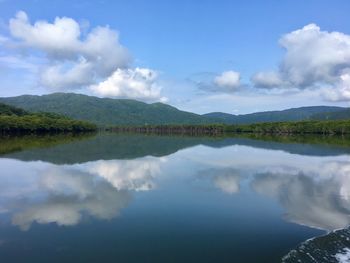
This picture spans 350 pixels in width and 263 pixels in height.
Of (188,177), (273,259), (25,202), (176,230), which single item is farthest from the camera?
(188,177)

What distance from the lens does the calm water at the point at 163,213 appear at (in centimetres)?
1183

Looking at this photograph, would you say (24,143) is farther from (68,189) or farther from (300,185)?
(300,185)

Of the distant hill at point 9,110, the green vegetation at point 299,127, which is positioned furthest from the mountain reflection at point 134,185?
the distant hill at point 9,110

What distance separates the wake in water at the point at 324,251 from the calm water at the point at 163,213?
0.34m

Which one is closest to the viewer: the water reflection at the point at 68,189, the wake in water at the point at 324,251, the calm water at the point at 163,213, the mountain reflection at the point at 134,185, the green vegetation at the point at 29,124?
the wake in water at the point at 324,251

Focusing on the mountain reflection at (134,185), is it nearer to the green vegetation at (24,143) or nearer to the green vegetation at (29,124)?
the green vegetation at (24,143)

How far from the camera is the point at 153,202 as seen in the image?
746 inches

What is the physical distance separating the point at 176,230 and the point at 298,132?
141 m

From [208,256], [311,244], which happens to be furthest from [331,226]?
[208,256]

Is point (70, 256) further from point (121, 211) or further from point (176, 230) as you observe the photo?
point (121, 211)

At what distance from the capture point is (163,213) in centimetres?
1669

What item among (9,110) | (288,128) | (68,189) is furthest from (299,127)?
(68,189)

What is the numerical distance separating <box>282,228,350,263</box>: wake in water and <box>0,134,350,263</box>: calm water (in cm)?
34

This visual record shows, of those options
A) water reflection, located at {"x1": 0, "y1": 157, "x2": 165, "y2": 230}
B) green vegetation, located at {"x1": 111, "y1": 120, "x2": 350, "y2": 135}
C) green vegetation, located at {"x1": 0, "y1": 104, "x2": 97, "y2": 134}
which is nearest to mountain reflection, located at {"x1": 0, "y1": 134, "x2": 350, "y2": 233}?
water reflection, located at {"x1": 0, "y1": 157, "x2": 165, "y2": 230}
